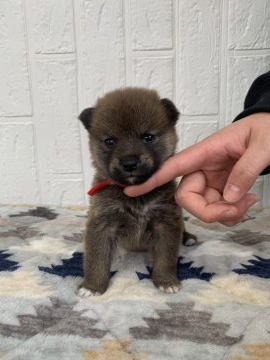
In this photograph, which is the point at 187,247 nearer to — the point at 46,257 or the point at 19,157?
the point at 46,257

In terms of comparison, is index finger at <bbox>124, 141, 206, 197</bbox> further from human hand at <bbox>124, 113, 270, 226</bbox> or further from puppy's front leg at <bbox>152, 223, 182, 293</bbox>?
puppy's front leg at <bbox>152, 223, 182, 293</bbox>

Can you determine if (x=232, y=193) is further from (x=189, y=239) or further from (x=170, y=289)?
(x=189, y=239)

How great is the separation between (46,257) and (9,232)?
36 cm

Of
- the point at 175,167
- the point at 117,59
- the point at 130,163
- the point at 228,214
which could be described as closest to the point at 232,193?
the point at 228,214

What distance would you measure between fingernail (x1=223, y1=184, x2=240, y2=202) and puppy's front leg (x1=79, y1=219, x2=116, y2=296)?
43 centimetres

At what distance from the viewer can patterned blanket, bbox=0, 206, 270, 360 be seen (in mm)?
882

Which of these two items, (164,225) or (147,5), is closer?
(164,225)

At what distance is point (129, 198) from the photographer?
4.21ft

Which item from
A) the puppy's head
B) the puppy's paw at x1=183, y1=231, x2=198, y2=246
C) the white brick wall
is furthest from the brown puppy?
the white brick wall

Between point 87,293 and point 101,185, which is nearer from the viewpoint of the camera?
point 87,293

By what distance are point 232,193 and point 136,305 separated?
1.31ft

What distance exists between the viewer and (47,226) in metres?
1.75

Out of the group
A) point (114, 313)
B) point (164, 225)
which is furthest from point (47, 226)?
point (114, 313)

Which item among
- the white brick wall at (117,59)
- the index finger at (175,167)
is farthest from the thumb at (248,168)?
the white brick wall at (117,59)
